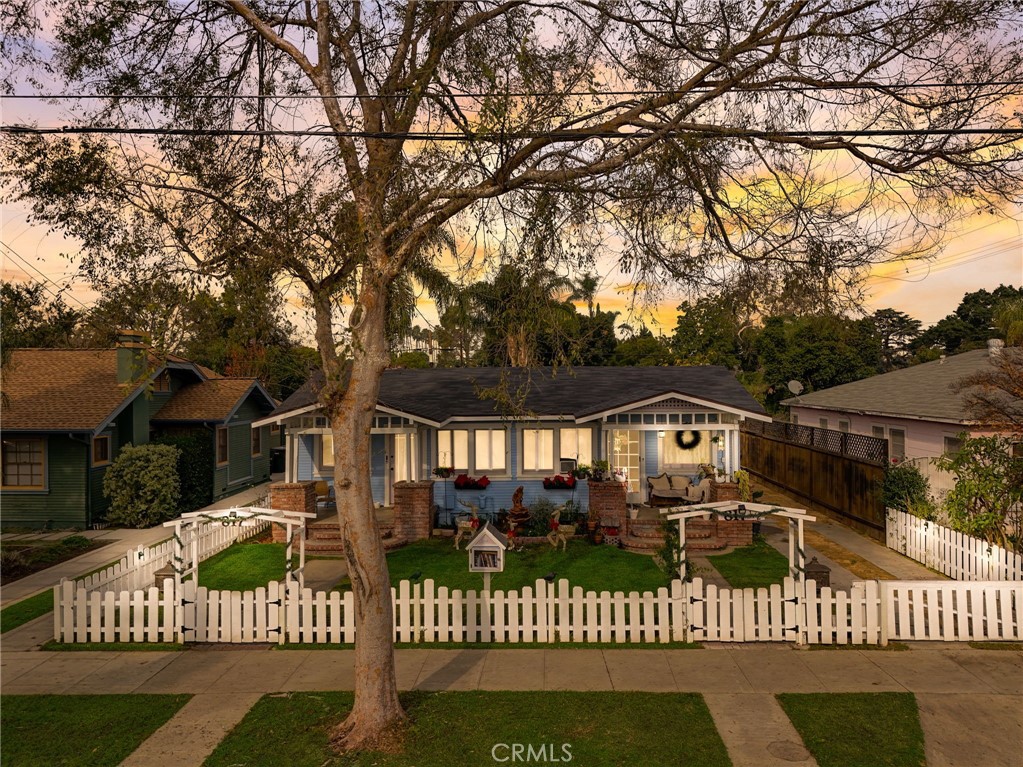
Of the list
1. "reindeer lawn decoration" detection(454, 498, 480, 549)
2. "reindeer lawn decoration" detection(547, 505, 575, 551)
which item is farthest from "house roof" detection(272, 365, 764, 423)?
"reindeer lawn decoration" detection(547, 505, 575, 551)

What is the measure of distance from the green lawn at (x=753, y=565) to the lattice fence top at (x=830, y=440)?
3863 mm

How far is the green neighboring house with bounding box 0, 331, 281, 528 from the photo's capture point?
68.1 feet

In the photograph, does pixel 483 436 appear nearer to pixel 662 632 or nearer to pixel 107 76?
pixel 662 632

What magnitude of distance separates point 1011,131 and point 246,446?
90.4 feet

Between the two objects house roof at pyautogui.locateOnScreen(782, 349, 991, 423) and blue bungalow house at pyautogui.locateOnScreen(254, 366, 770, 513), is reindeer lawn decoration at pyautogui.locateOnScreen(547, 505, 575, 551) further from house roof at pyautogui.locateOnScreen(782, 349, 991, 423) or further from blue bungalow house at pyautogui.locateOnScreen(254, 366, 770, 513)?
house roof at pyautogui.locateOnScreen(782, 349, 991, 423)

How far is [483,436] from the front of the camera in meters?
20.8

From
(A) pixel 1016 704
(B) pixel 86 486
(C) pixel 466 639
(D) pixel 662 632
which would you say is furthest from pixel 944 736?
(B) pixel 86 486

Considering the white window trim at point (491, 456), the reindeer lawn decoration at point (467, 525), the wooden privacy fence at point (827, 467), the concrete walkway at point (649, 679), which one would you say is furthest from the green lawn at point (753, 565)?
the white window trim at point (491, 456)

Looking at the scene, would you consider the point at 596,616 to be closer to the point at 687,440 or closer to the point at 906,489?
the point at 906,489

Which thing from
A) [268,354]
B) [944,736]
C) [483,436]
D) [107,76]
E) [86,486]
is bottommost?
[944,736]

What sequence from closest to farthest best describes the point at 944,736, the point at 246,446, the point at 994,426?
the point at 944,736
the point at 994,426
the point at 246,446

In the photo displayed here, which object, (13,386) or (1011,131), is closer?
(1011,131)

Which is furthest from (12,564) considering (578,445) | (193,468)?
(578,445)

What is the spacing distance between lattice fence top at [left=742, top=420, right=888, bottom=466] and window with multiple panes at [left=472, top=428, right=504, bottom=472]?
8024 mm
